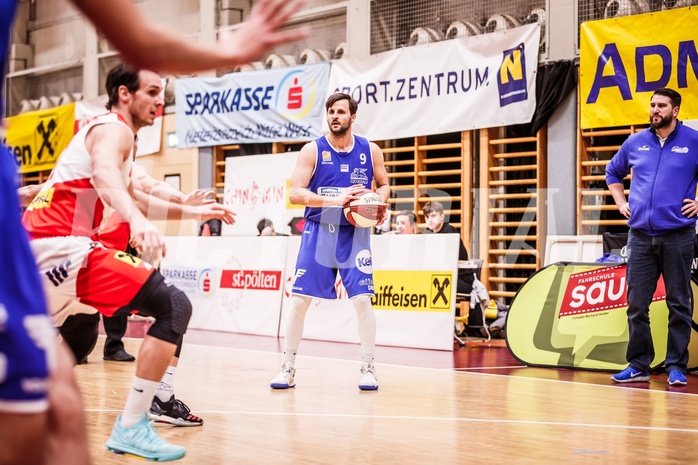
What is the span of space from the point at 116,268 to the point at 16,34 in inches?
706

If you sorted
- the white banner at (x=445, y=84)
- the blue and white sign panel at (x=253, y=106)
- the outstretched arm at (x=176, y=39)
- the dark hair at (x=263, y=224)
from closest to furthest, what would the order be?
the outstretched arm at (x=176, y=39) → the white banner at (x=445, y=84) → the dark hair at (x=263, y=224) → the blue and white sign panel at (x=253, y=106)

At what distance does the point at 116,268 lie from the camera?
3.67 meters

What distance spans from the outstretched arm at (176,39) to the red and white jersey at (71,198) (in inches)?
79.3

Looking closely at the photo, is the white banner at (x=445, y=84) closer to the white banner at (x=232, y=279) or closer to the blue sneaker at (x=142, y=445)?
the white banner at (x=232, y=279)

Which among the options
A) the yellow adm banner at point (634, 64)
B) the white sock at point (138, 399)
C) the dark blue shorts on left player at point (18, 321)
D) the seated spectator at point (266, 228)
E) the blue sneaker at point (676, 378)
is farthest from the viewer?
the seated spectator at point (266, 228)

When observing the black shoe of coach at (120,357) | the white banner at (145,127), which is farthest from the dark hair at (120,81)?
the white banner at (145,127)

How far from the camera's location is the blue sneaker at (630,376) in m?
6.94

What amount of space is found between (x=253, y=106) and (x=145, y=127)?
301 cm

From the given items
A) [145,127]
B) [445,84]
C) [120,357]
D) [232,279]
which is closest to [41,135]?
[145,127]

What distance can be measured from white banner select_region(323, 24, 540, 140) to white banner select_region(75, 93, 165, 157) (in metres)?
4.69

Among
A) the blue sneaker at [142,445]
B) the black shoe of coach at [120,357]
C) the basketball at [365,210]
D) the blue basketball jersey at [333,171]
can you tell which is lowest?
the black shoe of coach at [120,357]

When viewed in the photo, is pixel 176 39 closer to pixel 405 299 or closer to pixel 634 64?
pixel 405 299

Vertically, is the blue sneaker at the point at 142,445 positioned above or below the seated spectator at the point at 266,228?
below

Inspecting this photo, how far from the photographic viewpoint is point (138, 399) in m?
3.85
